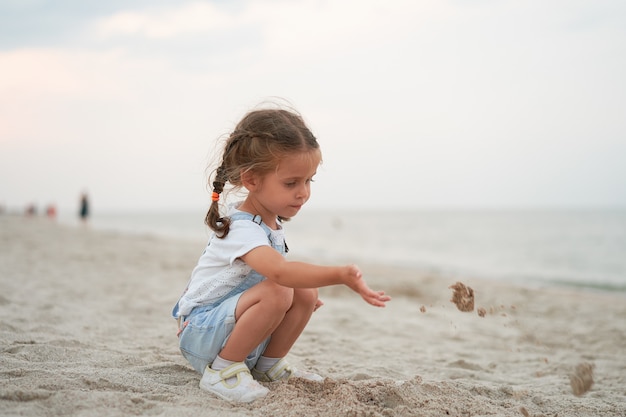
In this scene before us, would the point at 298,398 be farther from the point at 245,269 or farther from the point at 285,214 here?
the point at 285,214

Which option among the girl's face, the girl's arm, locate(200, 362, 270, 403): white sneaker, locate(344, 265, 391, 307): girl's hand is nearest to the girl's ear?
the girl's face

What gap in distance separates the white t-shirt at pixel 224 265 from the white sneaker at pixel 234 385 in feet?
1.10

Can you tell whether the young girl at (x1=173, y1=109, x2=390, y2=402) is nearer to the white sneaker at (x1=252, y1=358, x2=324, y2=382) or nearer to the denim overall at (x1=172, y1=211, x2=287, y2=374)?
the denim overall at (x1=172, y1=211, x2=287, y2=374)

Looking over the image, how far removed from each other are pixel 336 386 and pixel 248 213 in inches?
37.4

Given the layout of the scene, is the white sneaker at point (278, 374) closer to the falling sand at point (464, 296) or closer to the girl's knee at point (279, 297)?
the girl's knee at point (279, 297)

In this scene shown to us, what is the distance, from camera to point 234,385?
7.87 ft

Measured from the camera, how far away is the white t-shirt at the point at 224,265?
2.36m

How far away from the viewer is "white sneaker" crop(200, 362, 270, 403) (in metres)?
2.36

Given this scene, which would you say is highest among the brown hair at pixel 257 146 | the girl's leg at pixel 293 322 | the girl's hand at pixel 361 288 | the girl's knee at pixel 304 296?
the brown hair at pixel 257 146

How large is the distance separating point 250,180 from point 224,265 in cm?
43

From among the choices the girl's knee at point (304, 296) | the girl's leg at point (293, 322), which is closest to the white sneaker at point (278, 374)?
the girl's leg at point (293, 322)

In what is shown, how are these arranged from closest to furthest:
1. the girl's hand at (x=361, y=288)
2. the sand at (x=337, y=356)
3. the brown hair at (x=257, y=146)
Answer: the girl's hand at (x=361, y=288) → the sand at (x=337, y=356) → the brown hair at (x=257, y=146)

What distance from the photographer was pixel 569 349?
4656 mm

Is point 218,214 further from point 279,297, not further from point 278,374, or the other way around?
point 278,374
